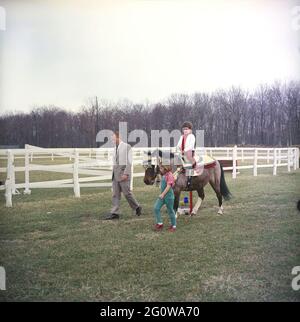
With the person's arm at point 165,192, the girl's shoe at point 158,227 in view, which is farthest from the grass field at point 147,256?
the person's arm at point 165,192

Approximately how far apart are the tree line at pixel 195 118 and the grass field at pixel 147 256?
124cm

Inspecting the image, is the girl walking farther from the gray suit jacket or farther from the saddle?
the gray suit jacket

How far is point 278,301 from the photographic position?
283cm

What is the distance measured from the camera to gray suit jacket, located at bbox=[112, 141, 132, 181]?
590 cm

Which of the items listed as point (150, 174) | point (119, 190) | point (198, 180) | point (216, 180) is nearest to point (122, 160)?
point (119, 190)

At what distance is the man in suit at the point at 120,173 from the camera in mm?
5902

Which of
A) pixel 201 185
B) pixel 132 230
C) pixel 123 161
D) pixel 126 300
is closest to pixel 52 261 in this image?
pixel 126 300

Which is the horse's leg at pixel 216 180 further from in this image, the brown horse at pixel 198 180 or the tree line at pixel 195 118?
the tree line at pixel 195 118

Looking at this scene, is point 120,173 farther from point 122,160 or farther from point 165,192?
point 165,192

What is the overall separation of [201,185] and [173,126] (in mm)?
1201

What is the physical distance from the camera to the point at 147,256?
385cm

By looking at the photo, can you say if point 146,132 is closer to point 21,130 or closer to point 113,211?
point 113,211

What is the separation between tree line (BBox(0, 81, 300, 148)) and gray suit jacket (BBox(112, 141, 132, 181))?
1.55 feet

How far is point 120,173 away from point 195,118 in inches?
65.4
